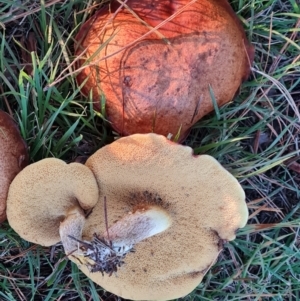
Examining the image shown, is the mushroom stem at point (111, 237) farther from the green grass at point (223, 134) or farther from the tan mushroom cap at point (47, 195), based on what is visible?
the green grass at point (223, 134)

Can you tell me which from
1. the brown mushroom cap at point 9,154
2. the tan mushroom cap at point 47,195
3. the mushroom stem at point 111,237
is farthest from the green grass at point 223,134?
the mushroom stem at point 111,237

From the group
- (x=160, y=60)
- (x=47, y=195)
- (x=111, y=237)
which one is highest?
(x=160, y=60)

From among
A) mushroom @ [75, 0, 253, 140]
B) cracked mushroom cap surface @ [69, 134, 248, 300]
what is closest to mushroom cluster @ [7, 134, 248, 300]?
cracked mushroom cap surface @ [69, 134, 248, 300]

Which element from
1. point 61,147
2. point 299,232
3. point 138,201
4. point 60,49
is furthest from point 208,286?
point 60,49

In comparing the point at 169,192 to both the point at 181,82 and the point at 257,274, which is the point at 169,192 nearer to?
the point at 181,82

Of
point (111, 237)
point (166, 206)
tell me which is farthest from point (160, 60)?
point (111, 237)

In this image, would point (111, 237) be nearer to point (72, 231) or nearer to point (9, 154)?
point (72, 231)
